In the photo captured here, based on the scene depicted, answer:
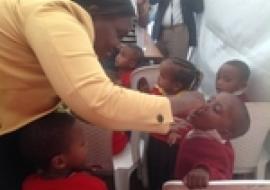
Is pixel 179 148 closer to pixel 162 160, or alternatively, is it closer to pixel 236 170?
pixel 162 160

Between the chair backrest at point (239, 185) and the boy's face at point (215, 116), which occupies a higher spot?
the boy's face at point (215, 116)

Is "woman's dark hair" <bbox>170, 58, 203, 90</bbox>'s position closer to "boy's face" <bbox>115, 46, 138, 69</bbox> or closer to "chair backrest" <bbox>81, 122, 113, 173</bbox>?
"chair backrest" <bbox>81, 122, 113, 173</bbox>

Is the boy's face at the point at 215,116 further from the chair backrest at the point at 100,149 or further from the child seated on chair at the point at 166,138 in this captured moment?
the chair backrest at the point at 100,149

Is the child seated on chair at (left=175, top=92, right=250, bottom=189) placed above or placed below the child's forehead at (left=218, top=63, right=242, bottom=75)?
below

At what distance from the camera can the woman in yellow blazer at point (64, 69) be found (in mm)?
876

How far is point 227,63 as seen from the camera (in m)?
1.87

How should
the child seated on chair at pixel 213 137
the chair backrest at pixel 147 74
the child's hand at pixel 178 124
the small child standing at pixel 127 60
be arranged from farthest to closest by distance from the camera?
the small child standing at pixel 127 60
the chair backrest at pixel 147 74
the child seated on chair at pixel 213 137
the child's hand at pixel 178 124

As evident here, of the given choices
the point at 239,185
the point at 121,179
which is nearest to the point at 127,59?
the point at 121,179

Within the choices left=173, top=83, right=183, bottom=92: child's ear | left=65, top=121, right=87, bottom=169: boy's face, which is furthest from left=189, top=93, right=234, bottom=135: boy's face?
left=65, top=121, right=87, bottom=169: boy's face

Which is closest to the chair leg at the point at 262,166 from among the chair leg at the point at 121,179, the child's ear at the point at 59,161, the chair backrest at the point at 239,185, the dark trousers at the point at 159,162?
the dark trousers at the point at 159,162

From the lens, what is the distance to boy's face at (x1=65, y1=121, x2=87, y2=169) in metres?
1.21

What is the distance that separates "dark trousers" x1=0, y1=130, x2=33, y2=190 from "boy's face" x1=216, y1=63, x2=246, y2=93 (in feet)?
2.97

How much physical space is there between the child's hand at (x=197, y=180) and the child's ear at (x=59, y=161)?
1.06 ft

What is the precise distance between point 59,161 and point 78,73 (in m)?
0.41
